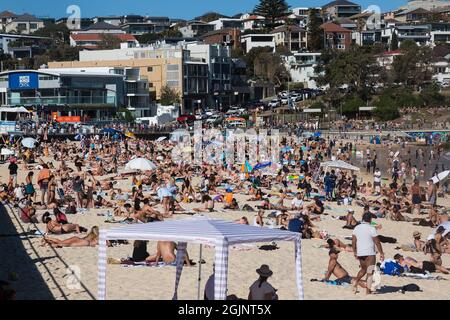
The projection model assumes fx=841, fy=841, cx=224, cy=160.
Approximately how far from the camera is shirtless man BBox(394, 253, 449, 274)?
512 inches

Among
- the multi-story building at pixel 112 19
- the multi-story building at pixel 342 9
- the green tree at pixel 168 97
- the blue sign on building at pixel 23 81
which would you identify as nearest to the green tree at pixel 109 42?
the green tree at pixel 168 97

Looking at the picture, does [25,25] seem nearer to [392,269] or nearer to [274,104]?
[274,104]

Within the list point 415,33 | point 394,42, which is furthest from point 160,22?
point 394,42

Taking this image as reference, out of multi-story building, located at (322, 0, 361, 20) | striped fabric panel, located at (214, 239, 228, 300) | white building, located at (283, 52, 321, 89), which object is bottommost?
striped fabric panel, located at (214, 239, 228, 300)

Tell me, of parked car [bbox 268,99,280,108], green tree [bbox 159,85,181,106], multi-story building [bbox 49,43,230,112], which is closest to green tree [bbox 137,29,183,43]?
multi-story building [bbox 49,43,230,112]

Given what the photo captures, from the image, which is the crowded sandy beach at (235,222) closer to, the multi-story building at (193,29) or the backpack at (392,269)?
the backpack at (392,269)

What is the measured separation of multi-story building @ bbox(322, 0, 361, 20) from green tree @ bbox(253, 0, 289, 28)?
66.7 ft

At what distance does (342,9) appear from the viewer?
121812mm

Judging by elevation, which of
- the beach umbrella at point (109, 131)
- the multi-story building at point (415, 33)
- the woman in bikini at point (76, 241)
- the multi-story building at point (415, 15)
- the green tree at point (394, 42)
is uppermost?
the multi-story building at point (415, 15)

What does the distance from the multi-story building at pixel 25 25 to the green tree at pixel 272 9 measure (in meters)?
46.9

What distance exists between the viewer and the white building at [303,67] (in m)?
84.6

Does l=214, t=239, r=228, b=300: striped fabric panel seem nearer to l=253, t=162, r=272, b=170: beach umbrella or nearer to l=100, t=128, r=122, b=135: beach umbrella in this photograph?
l=253, t=162, r=272, b=170: beach umbrella

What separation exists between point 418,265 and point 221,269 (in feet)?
22.3
